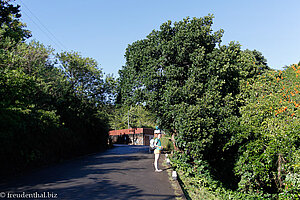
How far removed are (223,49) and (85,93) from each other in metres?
12.1

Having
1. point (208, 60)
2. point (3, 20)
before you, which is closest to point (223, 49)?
point (208, 60)

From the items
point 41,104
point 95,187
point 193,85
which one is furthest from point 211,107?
point 41,104

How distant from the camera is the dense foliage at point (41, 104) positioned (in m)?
11.6

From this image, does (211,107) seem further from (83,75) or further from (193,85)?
(83,75)

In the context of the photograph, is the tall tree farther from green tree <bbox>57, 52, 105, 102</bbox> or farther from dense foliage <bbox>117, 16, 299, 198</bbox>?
green tree <bbox>57, 52, 105, 102</bbox>

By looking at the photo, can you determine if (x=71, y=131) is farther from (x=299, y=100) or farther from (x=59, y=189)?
(x=299, y=100)

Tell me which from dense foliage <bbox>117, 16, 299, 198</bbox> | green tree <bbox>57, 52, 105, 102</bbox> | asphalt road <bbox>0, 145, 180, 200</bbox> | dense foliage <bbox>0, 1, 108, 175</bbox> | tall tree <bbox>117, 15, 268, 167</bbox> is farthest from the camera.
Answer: green tree <bbox>57, 52, 105, 102</bbox>

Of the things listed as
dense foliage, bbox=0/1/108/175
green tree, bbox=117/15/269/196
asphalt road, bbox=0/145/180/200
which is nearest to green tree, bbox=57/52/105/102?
dense foliage, bbox=0/1/108/175

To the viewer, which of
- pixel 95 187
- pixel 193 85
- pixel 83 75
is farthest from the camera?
pixel 83 75

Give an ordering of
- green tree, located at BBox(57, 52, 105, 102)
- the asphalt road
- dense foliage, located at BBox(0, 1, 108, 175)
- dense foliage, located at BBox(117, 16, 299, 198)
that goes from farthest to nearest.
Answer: green tree, located at BBox(57, 52, 105, 102)
dense foliage, located at BBox(117, 16, 299, 198)
dense foliage, located at BBox(0, 1, 108, 175)
the asphalt road

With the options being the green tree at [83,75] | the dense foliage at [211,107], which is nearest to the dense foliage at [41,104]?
the green tree at [83,75]

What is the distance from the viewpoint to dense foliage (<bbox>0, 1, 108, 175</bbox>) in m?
11.6

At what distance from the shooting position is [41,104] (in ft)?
52.8

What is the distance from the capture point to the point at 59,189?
8.13 metres
